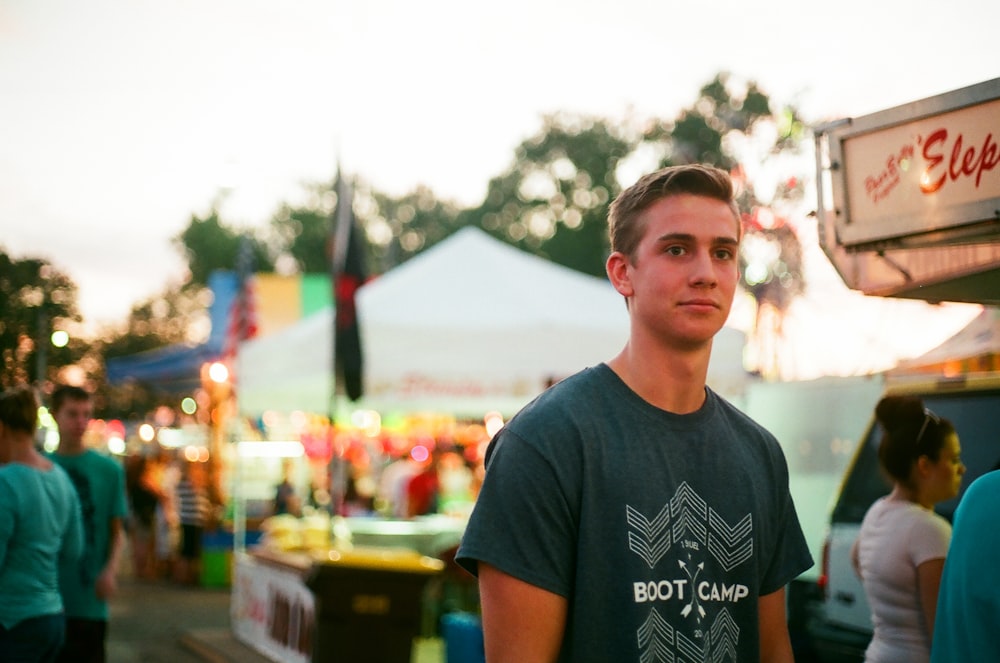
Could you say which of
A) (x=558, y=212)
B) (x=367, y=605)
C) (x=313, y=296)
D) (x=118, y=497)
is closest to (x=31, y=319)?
(x=118, y=497)

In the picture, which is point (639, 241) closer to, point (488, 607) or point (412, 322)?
point (488, 607)

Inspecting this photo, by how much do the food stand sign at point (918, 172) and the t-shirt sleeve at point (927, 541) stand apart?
3.23 ft

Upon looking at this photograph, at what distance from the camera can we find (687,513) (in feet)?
7.50

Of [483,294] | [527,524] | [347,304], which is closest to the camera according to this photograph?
[527,524]

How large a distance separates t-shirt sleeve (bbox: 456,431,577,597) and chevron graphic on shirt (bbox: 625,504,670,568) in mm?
111

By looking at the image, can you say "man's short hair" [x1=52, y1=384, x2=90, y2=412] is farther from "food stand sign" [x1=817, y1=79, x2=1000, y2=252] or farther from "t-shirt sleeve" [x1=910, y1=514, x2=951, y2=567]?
"t-shirt sleeve" [x1=910, y1=514, x2=951, y2=567]

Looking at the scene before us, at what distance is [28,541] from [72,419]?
1229 mm

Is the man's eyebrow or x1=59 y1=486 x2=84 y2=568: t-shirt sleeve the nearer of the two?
the man's eyebrow

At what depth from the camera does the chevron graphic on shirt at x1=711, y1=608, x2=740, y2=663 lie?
2266mm

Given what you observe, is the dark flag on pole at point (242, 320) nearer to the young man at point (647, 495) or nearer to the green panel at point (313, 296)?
the young man at point (647, 495)

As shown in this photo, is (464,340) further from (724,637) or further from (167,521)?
(167,521)

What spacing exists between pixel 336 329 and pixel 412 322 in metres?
0.92

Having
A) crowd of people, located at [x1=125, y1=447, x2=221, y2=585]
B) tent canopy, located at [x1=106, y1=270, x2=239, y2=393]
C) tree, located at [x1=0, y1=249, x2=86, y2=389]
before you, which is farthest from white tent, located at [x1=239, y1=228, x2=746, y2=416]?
tent canopy, located at [x1=106, y1=270, x2=239, y2=393]

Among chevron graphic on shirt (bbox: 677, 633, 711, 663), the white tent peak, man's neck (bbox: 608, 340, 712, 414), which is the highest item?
the white tent peak
